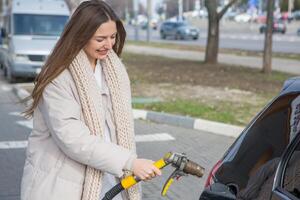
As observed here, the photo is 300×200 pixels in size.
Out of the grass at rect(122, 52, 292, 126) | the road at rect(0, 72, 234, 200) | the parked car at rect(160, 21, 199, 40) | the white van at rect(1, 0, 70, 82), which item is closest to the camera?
the road at rect(0, 72, 234, 200)

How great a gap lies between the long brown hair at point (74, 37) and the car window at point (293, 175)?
97cm

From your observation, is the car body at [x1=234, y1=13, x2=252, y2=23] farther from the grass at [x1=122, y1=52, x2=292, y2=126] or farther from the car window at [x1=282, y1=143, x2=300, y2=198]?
the car window at [x1=282, y1=143, x2=300, y2=198]

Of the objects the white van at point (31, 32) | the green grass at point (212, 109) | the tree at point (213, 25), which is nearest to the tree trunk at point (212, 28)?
the tree at point (213, 25)

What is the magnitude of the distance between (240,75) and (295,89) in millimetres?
14579

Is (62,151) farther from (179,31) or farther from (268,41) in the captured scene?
(179,31)

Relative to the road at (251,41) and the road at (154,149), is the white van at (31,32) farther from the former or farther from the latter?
the road at (251,41)

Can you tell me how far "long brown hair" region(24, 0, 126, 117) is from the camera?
104 inches

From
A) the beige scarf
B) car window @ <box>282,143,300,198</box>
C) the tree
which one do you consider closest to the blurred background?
the tree

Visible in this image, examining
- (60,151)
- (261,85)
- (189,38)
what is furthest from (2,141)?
(189,38)

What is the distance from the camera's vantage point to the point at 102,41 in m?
2.71

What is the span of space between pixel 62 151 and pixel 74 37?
1.64 ft

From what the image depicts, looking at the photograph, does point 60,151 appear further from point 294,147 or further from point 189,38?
point 189,38

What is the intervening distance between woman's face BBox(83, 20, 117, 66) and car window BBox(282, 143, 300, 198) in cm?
93

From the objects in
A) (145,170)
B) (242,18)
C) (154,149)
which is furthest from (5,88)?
(242,18)
